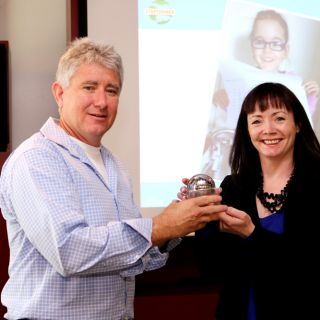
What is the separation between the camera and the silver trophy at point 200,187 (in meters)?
1.42

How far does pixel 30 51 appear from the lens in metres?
3.00

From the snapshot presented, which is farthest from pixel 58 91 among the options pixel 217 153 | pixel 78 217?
pixel 217 153

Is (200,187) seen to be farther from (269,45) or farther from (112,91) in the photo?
(269,45)

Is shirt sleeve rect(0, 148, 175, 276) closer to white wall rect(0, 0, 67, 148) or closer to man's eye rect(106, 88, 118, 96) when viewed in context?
man's eye rect(106, 88, 118, 96)

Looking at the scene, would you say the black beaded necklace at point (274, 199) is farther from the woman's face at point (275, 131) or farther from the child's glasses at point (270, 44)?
the child's glasses at point (270, 44)

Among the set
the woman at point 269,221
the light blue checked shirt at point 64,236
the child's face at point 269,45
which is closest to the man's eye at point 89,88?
the light blue checked shirt at point 64,236

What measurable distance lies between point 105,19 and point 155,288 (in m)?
1.60

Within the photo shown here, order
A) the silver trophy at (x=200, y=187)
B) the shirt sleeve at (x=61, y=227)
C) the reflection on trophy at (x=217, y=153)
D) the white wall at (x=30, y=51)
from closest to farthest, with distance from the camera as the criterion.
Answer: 1. the shirt sleeve at (x=61, y=227)
2. the silver trophy at (x=200, y=187)
3. the reflection on trophy at (x=217, y=153)
4. the white wall at (x=30, y=51)

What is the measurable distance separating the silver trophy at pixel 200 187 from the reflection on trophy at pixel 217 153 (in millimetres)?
1281

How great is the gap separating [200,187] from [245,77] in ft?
4.87

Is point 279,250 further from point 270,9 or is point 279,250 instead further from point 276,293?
point 270,9

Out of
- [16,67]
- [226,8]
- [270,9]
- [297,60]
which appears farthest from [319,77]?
[16,67]

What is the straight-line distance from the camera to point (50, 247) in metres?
1.20

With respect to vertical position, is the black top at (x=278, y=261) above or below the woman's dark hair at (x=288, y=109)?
below
